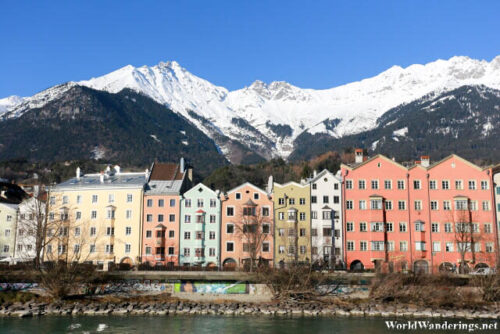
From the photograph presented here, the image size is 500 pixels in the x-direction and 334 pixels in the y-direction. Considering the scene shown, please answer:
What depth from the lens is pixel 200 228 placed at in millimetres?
75562

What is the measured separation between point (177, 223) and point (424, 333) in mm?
41417

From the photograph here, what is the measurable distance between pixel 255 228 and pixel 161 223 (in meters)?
14.2

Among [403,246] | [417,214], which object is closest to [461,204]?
[417,214]

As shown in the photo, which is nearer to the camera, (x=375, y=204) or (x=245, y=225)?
(x=245, y=225)

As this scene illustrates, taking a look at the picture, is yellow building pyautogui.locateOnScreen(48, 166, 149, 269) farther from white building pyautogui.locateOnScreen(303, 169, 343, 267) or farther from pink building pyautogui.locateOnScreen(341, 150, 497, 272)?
pink building pyautogui.locateOnScreen(341, 150, 497, 272)

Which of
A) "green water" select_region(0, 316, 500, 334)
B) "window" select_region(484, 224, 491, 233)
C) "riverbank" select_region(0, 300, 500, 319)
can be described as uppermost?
"window" select_region(484, 224, 491, 233)

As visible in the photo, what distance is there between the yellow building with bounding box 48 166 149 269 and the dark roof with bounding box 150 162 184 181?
8.47ft

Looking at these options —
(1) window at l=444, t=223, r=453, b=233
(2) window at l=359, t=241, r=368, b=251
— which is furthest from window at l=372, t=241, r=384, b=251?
(1) window at l=444, t=223, r=453, b=233

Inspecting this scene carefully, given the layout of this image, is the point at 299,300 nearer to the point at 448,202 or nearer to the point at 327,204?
the point at 327,204

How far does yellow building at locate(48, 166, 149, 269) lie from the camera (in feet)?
248

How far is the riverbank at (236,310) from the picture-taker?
173 feet

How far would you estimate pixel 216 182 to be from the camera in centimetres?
13425

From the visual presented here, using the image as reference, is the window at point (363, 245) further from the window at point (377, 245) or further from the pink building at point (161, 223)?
the pink building at point (161, 223)

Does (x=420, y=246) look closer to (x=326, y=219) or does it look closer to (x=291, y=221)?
(x=326, y=219)
